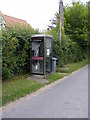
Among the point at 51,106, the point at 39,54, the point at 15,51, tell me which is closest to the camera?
the point at 51,106

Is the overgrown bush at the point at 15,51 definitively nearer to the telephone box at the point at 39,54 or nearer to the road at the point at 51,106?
the telephone box at the point at 39,54

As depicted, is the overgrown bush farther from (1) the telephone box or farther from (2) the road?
(2) the road

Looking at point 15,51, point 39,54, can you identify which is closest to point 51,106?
point 15,51

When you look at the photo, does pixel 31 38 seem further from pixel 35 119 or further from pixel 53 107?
pixel 35 119

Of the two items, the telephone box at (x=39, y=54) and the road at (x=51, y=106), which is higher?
the telephone box at (x=39, y=54)

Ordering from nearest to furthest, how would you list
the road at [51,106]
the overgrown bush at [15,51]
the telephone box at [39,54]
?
the road at [51,106]
the overgrown bush at [15,51]
the telephone box at [39,54]

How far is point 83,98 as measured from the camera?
6.81 m

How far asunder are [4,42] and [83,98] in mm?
4109

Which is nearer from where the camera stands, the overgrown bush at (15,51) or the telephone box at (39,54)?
the overgrown bush at (15,51)

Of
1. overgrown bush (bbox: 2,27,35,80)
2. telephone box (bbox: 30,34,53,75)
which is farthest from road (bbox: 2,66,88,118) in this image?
telephone box (bbox: 30,34,53,75)

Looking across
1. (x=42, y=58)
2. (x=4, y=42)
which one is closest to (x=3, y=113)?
(x=4, y=42)

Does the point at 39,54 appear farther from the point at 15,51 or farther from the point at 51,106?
the point at 51,106

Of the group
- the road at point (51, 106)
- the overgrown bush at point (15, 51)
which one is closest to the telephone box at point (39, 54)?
the overgrown bush at point (15, 51)

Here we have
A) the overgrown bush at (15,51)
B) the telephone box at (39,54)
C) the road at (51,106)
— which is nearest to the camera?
the road at (51,106)
